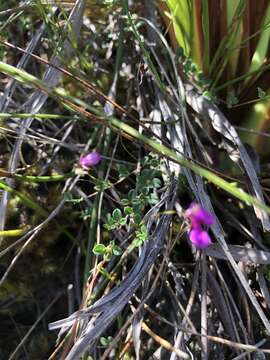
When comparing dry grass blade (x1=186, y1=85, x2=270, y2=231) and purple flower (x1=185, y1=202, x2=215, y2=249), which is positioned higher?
dry grass blade (x1=186, y1=85, x2=270, y2=231)

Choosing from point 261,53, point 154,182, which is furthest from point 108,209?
point 261,53

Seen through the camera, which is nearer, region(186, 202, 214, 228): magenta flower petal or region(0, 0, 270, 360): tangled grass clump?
region(186, 202, 214, 228): magenta flower petal

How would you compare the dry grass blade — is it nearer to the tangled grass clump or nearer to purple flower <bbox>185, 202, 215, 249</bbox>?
the tangled grass clump

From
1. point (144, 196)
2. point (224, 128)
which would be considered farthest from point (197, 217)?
point (224, 128)

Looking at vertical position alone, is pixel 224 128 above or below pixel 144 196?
above

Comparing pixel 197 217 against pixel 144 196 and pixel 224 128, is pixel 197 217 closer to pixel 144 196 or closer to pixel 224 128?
pixel 144 196

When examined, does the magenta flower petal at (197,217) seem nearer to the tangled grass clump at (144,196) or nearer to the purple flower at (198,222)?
the purple flower at (198,222)

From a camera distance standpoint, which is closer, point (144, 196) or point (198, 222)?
point (198, 222)

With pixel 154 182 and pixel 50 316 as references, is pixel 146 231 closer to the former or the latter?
pixel 154 182

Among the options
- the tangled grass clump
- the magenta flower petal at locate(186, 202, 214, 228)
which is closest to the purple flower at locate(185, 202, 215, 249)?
the magenta flower petal at locate(186, 202, 214, 228)

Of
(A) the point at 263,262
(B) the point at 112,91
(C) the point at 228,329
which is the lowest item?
(C) the point at 228,329

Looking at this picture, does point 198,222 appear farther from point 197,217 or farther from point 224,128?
point 224,128
